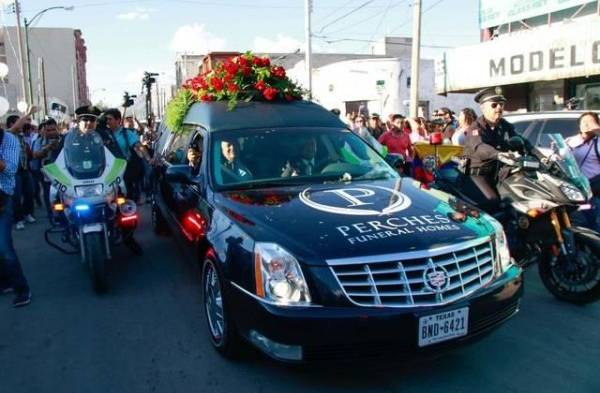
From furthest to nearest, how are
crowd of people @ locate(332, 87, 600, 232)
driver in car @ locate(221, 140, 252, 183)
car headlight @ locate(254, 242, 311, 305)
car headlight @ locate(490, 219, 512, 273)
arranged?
crowd of people @ locate(332, 87, 600, 232), driver in car @ locate(221, 140, 252, 183), car headlight @ locate(490, 219, 512, 273), car headlight @ locate(254, 242, 311, 305)

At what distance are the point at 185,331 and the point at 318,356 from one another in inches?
68.7

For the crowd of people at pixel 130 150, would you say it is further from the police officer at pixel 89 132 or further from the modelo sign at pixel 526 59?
the modelo sign at pixel 526 59

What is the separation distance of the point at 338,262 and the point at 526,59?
1228 cm

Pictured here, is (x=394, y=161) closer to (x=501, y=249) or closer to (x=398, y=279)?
(x=501, y=249)

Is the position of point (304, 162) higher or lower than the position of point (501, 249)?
higher

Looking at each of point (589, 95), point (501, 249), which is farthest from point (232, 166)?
point (589, 95)

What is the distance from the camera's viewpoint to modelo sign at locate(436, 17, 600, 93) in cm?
1201

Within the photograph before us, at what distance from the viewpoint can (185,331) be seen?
461 centimetres

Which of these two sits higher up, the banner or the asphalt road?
the banner

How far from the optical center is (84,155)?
5.93 meters

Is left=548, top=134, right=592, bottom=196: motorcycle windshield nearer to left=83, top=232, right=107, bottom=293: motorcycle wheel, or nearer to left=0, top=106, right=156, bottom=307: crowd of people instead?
left=83, top=232, right=107, bottom=293: motorcycle wheel

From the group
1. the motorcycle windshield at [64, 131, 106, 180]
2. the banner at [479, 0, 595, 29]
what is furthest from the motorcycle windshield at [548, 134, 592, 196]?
the banner at [479, 0, 595, 29]

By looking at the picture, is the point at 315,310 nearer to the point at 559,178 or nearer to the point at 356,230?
the point at 356,230

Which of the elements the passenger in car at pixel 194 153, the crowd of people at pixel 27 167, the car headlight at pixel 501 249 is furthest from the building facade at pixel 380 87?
the car headlight at pixel 501 249
